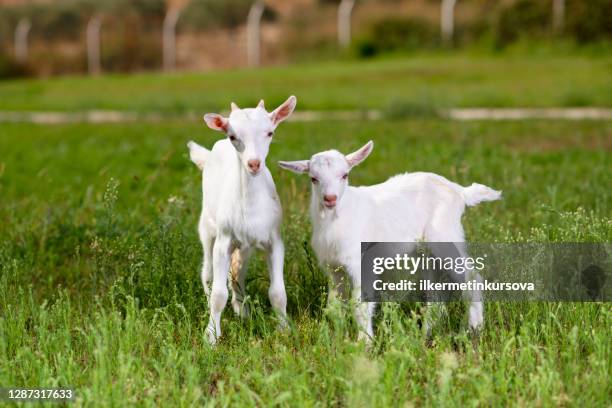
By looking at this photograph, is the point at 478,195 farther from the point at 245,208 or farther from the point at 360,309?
the point at 245,208

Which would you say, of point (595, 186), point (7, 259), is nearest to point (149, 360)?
point (7, 259)

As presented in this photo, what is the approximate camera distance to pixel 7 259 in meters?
7.16

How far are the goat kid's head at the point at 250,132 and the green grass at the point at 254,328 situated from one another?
0.87 meters

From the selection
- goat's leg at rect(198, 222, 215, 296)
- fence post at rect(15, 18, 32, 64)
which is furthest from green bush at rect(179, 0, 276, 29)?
goat's leg at rect(198, 222, 215, 296)

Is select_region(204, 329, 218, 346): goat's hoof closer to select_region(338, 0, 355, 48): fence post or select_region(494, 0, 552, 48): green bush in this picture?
select_region(494, 0, 552, 48): green bush

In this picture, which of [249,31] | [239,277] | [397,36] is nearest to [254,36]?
[249,31]

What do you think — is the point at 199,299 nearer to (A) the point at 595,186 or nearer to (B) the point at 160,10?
(A) the point at 595,186

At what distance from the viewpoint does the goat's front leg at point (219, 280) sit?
5586mm

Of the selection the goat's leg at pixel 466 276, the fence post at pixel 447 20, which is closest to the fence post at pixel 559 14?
the fence post at pixel 447 20

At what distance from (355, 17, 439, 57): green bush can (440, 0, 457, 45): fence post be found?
358 mm

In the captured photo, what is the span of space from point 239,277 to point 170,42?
97.3 feet

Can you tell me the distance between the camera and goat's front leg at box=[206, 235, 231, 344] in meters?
5.59

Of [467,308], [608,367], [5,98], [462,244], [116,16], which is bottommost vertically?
[608,367]

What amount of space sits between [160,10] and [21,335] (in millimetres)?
32640
